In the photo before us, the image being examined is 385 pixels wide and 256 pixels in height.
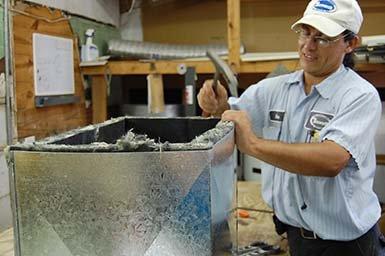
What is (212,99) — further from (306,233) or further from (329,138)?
(306,233)

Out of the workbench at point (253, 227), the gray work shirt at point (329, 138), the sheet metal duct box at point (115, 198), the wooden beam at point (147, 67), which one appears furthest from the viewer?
the wooden beam at point (147, 67)

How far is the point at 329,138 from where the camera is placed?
1.17 metres

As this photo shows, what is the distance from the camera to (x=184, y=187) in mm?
724

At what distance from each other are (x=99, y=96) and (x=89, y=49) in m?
0.29

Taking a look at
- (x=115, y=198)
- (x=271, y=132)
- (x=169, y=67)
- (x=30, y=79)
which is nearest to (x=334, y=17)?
(x=271, y=132)

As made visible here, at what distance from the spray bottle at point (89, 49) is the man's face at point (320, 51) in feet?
5.37

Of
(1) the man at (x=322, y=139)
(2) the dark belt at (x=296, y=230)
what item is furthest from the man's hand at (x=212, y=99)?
(2) the dark belt at (x=296, y=230)

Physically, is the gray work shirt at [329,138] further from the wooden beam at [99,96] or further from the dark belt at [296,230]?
the wooden beam at [99,96]

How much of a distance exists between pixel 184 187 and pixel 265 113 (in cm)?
85

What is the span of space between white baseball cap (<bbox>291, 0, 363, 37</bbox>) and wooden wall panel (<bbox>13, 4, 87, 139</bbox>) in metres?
1.37

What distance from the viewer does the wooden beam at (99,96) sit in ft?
8.89

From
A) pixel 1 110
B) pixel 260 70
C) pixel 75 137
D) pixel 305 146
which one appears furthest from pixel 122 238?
pixel 260 70

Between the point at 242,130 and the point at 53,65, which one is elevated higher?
the point at 53,65

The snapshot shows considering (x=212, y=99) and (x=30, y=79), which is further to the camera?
(x=30, y=79)
